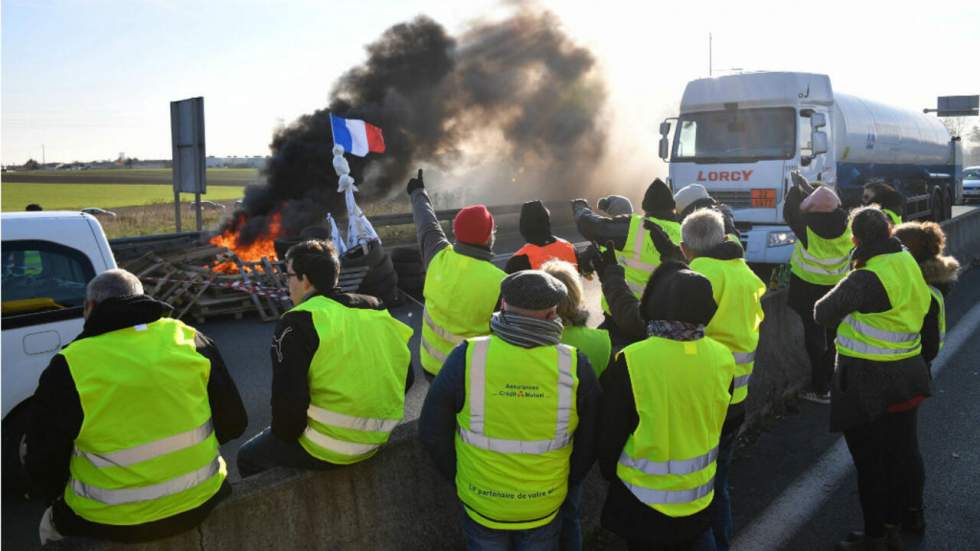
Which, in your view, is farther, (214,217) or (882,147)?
(214,217)

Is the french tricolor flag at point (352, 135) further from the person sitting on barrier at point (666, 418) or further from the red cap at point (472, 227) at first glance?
the person sitting on barrier at point (666, 418)

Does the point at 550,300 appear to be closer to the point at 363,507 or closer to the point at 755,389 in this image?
the point at 363,507

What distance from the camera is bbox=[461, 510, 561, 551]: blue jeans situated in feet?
10.5

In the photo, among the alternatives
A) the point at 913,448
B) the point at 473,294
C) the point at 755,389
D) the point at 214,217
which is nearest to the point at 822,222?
the point at 755,389

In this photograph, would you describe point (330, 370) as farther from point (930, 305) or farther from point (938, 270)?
point (938, 270)

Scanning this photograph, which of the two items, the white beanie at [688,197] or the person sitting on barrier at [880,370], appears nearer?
the person sitting on barrier at [880,370]

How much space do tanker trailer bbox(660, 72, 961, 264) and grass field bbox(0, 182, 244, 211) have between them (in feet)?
116

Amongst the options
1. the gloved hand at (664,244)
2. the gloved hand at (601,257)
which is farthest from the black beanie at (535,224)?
the gloved hand at (664,244)

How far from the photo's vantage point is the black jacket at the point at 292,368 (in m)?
3.33

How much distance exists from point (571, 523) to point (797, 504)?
2191mm

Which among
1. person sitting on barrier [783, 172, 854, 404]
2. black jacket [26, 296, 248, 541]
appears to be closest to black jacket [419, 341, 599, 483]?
black jacket [26, 296, 248, 541]

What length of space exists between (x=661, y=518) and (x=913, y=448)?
215cm

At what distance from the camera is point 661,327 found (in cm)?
319

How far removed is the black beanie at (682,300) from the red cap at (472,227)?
133 centimetres
